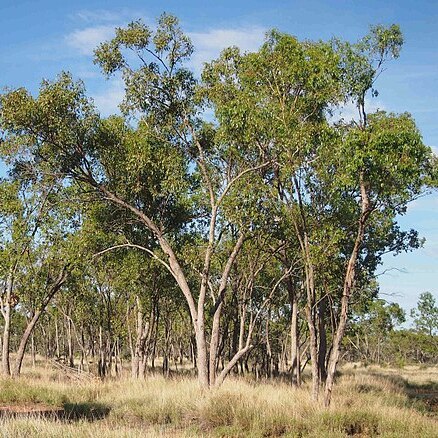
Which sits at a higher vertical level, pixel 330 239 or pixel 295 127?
pixel 295 127

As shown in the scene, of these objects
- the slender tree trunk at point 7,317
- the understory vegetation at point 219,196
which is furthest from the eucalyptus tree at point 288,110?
the slender tree trunk at point 7,317

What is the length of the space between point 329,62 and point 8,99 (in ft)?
33.9

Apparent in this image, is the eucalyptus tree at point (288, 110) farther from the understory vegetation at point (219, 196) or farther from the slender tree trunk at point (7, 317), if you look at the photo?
the slender tree trunk at point (7, 317)

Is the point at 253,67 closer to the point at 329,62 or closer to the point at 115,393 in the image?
the point at 329,62

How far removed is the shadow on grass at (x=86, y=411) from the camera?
16.1 m

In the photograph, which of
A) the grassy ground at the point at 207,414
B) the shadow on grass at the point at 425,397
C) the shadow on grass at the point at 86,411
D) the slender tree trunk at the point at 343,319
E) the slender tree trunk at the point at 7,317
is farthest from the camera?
the slender tree trunk at the point at 7,317

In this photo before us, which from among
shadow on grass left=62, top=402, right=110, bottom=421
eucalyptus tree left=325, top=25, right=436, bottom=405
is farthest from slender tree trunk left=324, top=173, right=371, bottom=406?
shadow on grass left=62, top=402, right=110, bottom=421

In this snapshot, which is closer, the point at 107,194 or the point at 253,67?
the point at 253,67

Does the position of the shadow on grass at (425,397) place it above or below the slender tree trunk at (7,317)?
below

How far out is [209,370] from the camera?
62.4 feet

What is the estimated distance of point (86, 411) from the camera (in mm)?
17188

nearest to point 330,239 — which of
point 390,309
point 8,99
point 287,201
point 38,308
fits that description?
point 287,201

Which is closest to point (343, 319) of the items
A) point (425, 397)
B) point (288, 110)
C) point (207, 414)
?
point (207, 414)

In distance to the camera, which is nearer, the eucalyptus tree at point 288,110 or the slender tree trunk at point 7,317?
the eucalyptus tree at point 288,110
